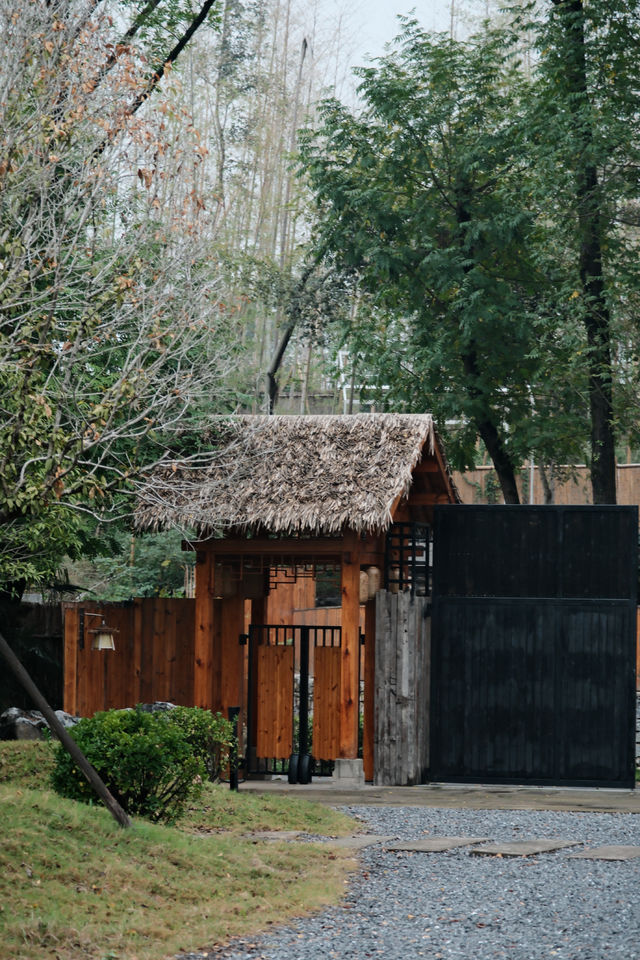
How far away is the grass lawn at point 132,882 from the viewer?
6219 millimetres

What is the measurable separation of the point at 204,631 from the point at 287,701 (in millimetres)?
1300

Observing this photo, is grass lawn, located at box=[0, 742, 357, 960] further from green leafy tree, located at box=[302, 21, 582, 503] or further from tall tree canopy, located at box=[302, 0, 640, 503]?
green leafy tree, located at box=[302, 21, 582, 503]

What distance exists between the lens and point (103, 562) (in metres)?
26.8

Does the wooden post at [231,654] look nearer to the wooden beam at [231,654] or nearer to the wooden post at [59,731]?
the wooden beam at [231,654]

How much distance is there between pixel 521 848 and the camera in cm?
914

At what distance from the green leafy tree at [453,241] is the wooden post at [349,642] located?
6.71 meters

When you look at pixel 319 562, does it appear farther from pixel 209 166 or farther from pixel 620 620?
pixel 209 166

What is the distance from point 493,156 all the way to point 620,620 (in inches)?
378

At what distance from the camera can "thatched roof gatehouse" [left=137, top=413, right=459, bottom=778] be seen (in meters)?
12.8

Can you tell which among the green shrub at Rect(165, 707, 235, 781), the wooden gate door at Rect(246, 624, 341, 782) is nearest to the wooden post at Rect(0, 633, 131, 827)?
the green shrub at Rect(165, 707, 235, 781)

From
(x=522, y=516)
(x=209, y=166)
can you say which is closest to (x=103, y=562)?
(x=209, y=166)

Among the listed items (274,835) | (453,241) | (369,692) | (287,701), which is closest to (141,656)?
(287,701)

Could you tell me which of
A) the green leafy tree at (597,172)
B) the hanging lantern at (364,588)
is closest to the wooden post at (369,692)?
the hanging lantern at (364,588)

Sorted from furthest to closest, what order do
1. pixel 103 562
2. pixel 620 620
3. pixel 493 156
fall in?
1. pixel 103 562
2. pixel 493 156
3. pixel 620 620
